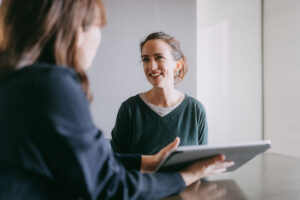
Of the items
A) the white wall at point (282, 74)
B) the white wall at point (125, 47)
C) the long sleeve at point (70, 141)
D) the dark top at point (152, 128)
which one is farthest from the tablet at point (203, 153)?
the white wall at point (282, 74)

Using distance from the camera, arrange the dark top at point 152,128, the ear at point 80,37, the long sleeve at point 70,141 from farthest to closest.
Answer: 1. the dark top at point 152,128
2. the ear at point 80,37
3. the long sleeve at point 70,141

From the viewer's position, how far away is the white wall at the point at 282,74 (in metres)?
2.77

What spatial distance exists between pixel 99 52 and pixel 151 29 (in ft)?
1.73

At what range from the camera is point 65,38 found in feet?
2.29

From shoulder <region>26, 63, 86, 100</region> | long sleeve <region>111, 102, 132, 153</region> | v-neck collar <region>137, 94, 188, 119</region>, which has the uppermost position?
shoulder <region>26, 63, 86, 100</region>

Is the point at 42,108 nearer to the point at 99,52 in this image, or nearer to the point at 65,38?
the point at 65,38

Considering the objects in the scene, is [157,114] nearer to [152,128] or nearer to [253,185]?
[152,128]

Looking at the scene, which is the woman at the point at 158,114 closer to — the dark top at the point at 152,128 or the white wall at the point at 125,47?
the dark top at the point at 152,128

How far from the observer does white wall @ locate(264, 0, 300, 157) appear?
2.77 meters

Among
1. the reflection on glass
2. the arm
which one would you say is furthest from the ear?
the arm

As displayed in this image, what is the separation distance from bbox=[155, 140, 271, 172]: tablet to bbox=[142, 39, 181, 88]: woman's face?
35.4 inches

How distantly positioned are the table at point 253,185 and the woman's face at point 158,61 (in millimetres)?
705

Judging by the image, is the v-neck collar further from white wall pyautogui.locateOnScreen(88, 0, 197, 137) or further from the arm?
white wall pyautogui.locateOnScreen(88, 0, 197, 137)

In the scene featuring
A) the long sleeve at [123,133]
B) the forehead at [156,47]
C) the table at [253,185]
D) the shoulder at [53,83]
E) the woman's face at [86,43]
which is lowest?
the table at [253,185]
